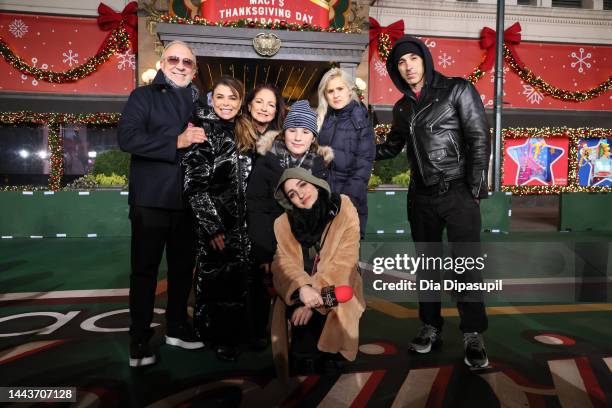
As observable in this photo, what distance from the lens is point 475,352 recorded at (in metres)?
2.74

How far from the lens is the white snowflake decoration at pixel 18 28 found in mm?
12086

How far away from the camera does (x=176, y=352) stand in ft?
10.0

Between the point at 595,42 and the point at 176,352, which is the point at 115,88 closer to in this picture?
the point at 176,352

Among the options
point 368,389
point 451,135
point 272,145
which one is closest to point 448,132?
point 451,135

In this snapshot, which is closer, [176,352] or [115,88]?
[176,352]

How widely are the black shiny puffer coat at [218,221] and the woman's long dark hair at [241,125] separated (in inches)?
1.8

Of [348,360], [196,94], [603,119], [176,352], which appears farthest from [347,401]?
[603,119]

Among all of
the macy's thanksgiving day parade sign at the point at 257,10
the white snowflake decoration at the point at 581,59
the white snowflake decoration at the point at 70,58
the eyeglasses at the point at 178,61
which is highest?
the white snowflake decoration at the point at 581,59

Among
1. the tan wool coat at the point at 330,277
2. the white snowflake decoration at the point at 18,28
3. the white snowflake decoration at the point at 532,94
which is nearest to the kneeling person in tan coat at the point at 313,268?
the tan wool coat at the point at 330,277

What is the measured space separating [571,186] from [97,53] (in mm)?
15225

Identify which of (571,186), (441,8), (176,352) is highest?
(441,8)

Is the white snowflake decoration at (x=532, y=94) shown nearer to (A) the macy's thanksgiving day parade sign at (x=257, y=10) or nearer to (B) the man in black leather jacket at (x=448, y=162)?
(A) the macy's thanksgiving day parade sign at (x=257, y=10)

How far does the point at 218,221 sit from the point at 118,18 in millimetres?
11798

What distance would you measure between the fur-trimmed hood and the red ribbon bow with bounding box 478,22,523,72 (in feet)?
42.5
